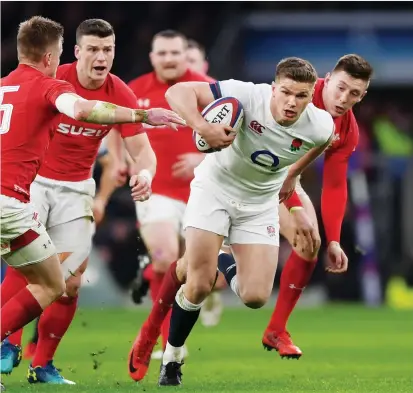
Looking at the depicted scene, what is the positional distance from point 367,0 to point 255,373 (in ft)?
48.4

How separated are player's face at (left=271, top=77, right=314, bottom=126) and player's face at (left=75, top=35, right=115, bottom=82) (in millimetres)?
1454

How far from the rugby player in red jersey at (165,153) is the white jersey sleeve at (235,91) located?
2595 mm

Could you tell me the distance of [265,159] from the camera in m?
8.02

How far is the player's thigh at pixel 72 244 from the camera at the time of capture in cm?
866

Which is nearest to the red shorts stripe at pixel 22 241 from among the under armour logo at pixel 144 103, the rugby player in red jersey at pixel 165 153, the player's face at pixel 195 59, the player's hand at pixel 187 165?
the player's hand at pixel 187 165

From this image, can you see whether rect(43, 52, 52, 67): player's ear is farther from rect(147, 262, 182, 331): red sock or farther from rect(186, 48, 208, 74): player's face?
rect(186, 48, 208, 74): player's face

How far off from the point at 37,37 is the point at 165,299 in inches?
87.0

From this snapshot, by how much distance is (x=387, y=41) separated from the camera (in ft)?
72.0

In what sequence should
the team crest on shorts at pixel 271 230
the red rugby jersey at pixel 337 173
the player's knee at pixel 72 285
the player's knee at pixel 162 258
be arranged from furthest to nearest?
the player's knee at pixel 162 258
the red rugby jersey at pixel 337 173
the player's knee at pixel 72 285
the team crest on shorts at pixel 271 230

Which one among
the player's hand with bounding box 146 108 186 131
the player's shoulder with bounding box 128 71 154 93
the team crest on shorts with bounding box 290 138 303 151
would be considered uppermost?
the player's hand with bounding box 146 108 186 131

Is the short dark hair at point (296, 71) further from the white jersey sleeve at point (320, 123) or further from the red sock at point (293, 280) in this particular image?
the red sock at point (293, 280)

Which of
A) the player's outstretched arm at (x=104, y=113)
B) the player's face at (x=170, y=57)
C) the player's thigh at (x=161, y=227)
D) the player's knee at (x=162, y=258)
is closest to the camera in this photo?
the player's outstretched arm at (x=104, y=113)

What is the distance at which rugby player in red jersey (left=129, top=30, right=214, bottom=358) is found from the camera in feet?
34.7

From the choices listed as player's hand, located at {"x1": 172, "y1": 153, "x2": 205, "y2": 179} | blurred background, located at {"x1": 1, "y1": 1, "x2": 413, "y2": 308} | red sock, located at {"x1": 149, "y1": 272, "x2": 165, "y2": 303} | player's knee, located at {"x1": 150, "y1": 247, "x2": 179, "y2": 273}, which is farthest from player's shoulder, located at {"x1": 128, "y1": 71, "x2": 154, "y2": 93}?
blurred background, located at {"x1": 1, "y1": 1, "x2": 413, "y2": 308}
